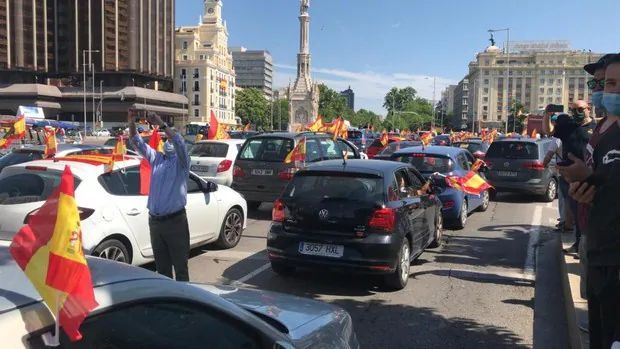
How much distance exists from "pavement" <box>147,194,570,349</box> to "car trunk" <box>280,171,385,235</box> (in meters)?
0.80

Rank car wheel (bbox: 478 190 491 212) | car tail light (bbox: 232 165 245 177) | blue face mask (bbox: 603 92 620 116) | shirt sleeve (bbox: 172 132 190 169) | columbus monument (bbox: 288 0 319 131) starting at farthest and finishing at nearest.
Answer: columbus monument (bbox: 288 0 319 131) < car wheel (bbox: 478 190 491 212) < car tail light (bbox: 232 165 245 177) < shirt sleeve (bbox: 172 132 190 169) < blue face mask (bbox: 603 92 620 116)

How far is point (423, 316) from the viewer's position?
5.51 meters

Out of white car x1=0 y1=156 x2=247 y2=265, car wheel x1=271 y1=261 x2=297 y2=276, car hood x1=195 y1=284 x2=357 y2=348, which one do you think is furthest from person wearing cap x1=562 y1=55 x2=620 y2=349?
white car x1=0 y1=156 x2=247 y2=265

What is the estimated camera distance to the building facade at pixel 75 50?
80.4 m

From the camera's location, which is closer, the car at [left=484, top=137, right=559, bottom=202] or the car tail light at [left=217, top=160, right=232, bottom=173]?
the car tail light at [left=217, top=160, right=232, bottom=173]

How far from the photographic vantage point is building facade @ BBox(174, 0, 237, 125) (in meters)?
118

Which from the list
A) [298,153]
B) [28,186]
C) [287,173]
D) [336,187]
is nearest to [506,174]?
[298,153]

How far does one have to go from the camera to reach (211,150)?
42.9ft

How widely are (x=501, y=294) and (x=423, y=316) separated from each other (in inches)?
52.8

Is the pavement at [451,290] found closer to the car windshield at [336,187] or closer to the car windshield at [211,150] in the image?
the car windshield at [336,187]

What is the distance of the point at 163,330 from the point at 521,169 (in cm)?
1310

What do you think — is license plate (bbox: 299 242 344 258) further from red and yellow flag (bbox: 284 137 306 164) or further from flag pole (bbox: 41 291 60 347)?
red and yellow flag (bbox: 284 137 306 164)

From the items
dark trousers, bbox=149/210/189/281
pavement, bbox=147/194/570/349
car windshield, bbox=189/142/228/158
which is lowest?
pavement, bbox=147/194/570/349

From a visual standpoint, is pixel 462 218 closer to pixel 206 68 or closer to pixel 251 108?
pixel 206 68
